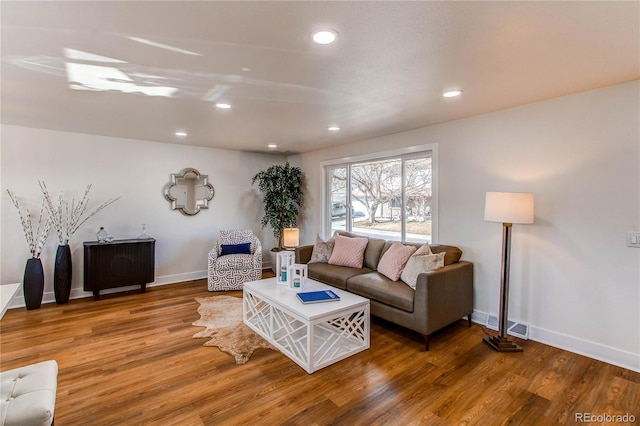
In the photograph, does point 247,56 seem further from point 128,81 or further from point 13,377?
point 13,377

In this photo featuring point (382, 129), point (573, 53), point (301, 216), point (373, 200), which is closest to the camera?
point (573, 53)

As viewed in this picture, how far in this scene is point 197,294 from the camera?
441cm

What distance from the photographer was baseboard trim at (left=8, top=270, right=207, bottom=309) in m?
3.84

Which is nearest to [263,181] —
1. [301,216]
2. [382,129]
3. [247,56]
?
[301,216]

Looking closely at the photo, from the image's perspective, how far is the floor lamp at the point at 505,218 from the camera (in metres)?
2.65

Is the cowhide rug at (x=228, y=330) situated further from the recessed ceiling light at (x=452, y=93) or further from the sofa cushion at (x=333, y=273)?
the recessed ceiling light at (x=452, y=93)

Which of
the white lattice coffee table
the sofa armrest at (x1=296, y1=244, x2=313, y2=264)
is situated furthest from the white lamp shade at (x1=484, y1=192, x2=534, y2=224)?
the sofa armrest at (x1=296, y1=244, x2=313, y2=264)

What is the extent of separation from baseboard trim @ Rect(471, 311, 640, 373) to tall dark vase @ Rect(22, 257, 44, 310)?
5681 millimetres

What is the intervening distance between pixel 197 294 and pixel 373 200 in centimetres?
303

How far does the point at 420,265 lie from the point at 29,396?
9.37ft

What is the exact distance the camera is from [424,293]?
2695 mm

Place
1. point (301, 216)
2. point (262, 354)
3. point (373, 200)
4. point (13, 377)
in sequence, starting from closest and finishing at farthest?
1. point (13, 377)
2. point (262, 354)
3. point (373, 200)
4. point (301, 216)

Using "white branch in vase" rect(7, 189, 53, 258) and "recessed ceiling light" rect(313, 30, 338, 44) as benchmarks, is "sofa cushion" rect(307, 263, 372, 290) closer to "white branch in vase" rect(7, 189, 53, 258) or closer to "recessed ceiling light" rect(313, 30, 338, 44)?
"recessed ceiling light" rect(313, 30, 338, 44)

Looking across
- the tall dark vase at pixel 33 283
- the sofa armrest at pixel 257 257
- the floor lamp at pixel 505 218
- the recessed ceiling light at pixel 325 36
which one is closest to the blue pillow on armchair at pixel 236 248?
the sofa armrest at pixel 257 257
